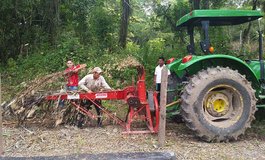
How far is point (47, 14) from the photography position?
13.7 meters

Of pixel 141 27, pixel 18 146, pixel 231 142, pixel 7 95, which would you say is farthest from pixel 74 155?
pixel 141 27

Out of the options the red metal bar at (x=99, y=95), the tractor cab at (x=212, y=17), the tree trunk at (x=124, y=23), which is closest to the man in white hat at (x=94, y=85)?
the red metal bar at (x=99, y=95)

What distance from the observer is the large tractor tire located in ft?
17.7

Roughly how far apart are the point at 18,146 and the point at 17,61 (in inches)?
317

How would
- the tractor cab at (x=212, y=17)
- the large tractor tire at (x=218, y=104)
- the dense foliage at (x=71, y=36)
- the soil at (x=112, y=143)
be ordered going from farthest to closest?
the dense foliage at (x=71, y=36)
the tractor cab at (x=212, y=17)
the large tractor tire at (x=218, y=104)
the soil at (x=112, y=143)

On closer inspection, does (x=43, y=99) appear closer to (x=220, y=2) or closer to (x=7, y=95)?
(x=7, y=95)

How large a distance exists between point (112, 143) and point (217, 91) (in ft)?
6.27

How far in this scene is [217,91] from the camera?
5.74 meters

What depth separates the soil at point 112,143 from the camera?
4926 millimetres

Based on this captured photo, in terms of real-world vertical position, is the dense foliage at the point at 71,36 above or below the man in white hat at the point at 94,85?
above

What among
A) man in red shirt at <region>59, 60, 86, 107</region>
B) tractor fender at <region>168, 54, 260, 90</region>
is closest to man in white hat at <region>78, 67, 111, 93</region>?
man in red shirt at <region>59, 60, 86, 107</region>

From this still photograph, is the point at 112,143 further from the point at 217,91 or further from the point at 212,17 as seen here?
the point at 212,17

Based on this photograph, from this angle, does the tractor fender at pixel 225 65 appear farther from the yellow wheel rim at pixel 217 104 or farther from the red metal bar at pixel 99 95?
the red metal bar at pixel 99 95

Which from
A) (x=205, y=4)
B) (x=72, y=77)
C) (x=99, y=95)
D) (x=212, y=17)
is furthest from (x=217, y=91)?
(x=205, y=4)
